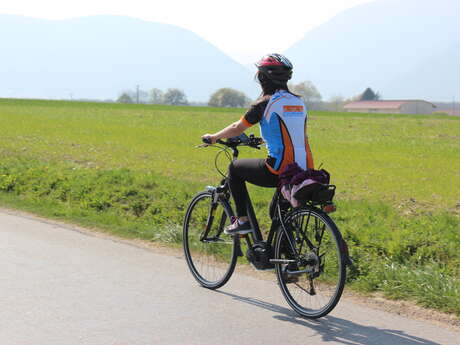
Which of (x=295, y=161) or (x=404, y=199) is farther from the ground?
(x=295, y=161)

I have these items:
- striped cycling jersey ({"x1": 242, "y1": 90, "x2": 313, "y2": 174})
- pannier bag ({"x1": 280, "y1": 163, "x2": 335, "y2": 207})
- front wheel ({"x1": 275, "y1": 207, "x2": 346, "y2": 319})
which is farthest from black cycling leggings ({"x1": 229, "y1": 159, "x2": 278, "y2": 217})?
front wheel ({"x1": 275, "y1": 207, "x2": 346, "y2": 319})

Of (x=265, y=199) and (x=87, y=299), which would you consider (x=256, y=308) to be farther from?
(x=265, y=199)

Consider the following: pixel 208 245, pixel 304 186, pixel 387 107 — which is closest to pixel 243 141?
pixel 304 186

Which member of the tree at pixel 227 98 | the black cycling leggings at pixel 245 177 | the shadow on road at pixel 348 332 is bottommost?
the shadow on road at pixel 348 332

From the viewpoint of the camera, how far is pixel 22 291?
5852 millimetres

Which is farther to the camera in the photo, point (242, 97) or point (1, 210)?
point (242, 97)

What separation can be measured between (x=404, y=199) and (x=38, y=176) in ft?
23.6

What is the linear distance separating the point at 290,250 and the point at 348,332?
920 mm

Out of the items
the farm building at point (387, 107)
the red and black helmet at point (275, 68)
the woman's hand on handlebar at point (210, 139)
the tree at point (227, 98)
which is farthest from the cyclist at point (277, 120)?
the tree at point (227, 98)

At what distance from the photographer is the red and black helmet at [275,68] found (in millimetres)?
5441

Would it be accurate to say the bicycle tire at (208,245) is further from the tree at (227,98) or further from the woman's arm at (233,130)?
the tree at (227,98)

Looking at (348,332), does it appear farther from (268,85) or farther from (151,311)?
(268,85)

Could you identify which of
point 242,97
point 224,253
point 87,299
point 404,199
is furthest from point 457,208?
point 242,97

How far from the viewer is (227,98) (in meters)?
176
